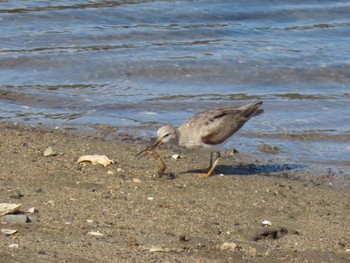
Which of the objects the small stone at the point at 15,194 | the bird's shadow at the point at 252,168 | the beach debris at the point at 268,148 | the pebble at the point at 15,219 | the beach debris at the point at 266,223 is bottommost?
the beach debris at the point at 268,148

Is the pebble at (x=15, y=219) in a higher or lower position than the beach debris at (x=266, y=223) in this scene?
higher

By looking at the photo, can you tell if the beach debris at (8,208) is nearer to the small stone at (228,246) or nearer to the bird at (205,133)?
the small stone at (228,246)

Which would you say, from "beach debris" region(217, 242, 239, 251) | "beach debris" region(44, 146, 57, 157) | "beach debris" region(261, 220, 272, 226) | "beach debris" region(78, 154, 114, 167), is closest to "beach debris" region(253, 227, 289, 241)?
"beach debris" region(261, 220, 272, 226)

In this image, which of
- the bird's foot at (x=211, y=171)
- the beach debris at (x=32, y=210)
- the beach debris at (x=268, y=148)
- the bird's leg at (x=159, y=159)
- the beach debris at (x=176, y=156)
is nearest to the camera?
the beach debris at (x=32, y=210)

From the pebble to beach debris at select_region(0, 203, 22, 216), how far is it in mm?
62

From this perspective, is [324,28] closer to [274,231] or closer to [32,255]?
[274,231]

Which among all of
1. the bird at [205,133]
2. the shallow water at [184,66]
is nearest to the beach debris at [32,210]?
the bird at [205,133]

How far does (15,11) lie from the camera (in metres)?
16.2

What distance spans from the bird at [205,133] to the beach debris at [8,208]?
2.26 m

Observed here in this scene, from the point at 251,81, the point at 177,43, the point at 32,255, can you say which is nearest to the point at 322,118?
the point at 251,81

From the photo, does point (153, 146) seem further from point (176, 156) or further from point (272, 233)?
point (272, 233)

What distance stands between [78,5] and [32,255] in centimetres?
1097

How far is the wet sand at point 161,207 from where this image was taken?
687 centimetres

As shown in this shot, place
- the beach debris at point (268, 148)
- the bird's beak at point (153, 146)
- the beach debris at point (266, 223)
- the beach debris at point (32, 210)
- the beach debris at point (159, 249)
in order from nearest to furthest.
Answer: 1. the beach debris at point (159, 249)
2. the beach debris at point (32, 210)
3. the beach debris at point (266, 223)
4. the bird's beak at point (153, 146)
5. the beach debris at point (268, 148)
